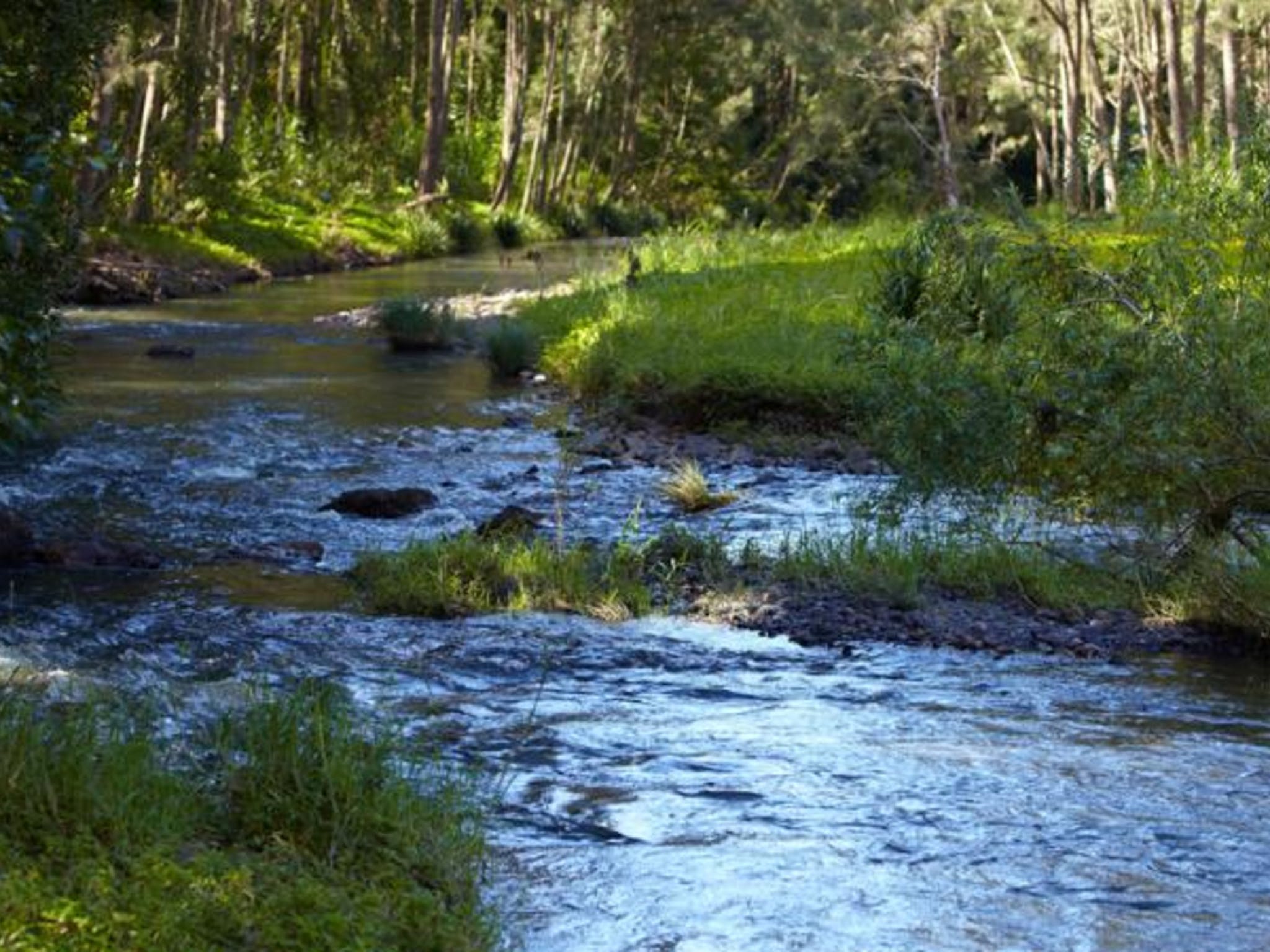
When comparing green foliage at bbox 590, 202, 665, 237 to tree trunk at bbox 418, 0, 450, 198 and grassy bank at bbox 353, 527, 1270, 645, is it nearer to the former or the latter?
tree trunk at bbox 418, 0, 450, 198

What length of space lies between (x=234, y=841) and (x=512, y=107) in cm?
5049

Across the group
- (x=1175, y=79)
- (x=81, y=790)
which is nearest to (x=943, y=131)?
(x=1175, y=79)

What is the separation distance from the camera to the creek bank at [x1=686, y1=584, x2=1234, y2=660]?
36.7ft

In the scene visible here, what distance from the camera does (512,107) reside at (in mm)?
55781

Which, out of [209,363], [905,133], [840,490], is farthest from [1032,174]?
[840,490]

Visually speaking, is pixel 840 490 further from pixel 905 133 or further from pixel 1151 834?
pixel 905 133

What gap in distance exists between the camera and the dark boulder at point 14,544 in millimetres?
12398

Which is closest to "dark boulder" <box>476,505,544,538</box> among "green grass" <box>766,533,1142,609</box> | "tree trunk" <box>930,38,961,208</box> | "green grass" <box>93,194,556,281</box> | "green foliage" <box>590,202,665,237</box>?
"green grass" <box>766,533,1142,609</box>

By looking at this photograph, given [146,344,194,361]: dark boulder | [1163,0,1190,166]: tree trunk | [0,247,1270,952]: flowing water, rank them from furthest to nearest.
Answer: [1163,0,1190,166]: tree trunk < [146,344,194,361]: dark boulder < [0,247,1270,952]: flowing water

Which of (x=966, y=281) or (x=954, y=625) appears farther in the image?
(x=966, y=281)

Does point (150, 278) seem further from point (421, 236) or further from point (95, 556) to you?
point (95, 556)

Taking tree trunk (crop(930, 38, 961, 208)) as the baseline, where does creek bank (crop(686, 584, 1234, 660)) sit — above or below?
below

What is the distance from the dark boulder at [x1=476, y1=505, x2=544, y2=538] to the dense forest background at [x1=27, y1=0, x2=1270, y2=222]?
16.4 meters

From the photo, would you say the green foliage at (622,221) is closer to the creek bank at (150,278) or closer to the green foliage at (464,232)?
the green foliage at (464,232)
